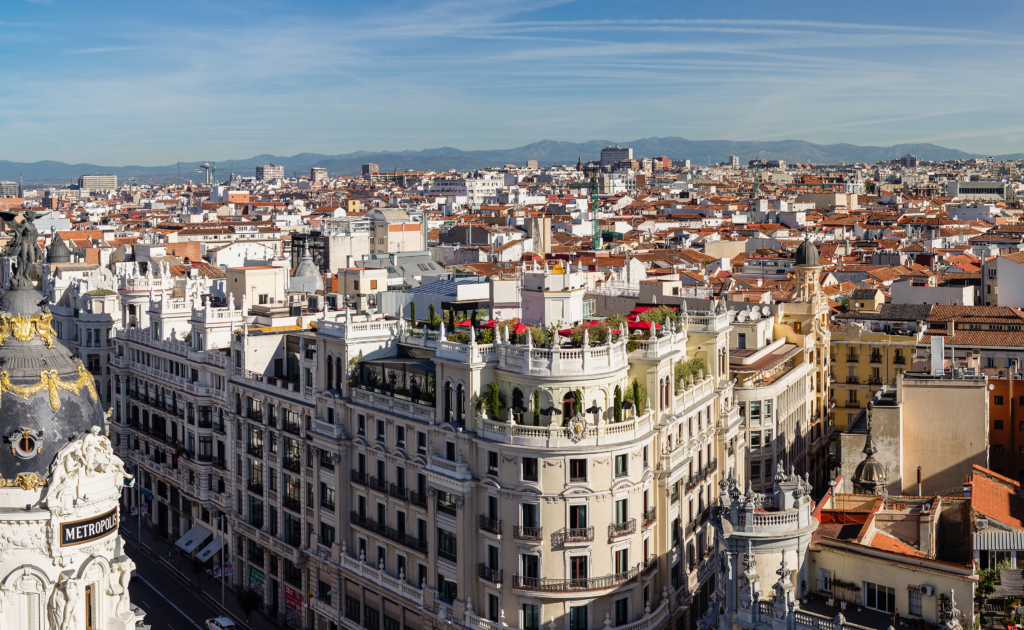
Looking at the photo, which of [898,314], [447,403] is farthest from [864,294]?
[447,403]

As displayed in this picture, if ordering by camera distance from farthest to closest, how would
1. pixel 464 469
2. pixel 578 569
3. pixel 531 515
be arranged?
pixel 464 469
pixel 578 569
pixel 531 515

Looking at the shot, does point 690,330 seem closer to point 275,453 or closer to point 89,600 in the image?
point 275,453

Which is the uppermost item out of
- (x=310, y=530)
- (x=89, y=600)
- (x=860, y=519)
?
(x=89, y=600)

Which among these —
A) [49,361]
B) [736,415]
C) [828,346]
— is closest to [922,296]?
[828,346]

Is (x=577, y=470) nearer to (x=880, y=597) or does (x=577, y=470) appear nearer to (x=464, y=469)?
(x=464, y=469)

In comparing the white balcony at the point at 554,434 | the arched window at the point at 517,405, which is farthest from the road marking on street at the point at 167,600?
the arched window at the point at 517,405

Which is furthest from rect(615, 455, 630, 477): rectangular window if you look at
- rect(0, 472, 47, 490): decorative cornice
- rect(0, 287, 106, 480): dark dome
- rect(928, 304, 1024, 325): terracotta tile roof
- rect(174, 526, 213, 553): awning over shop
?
rect(928, 304, 1024, 325): terracotta tile roof

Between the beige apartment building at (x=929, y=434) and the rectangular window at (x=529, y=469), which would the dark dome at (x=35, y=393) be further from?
the beige apartment building at (x=929, y=434)

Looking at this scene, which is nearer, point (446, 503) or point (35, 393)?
point (35, 393)
